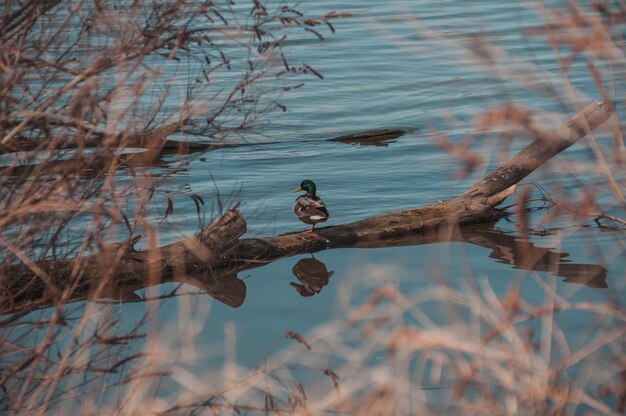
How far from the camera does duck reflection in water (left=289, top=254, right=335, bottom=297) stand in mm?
9523

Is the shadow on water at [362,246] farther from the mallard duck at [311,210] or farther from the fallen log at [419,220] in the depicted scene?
the mallard duck at [311,210]

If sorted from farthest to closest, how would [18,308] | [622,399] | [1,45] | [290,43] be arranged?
[290,43]
[18,308]
[1,45]
[622,399]

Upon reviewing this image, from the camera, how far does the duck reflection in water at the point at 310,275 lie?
9.52 metres

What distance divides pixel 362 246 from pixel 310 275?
2.32 feet

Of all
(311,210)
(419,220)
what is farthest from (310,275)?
(419,220)

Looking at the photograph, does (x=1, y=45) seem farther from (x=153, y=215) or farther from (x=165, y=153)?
(x=165, y=153)

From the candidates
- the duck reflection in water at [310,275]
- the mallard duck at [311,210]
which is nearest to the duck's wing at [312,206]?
the mallard duck at [311,210]

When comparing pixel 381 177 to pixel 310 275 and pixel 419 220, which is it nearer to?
pixel 419 220

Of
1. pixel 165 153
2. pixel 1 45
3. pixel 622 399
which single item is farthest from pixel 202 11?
pixel 165 153

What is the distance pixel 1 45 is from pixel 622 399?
3.33 meters

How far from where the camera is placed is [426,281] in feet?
30.6

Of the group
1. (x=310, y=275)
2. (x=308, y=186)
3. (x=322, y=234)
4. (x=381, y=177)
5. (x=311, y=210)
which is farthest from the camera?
(x=381, y=177)

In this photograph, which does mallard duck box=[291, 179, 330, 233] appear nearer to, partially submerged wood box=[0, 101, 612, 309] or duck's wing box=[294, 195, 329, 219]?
duck's wing box=[294, 195, 329, 219]

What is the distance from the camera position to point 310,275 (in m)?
9.89
